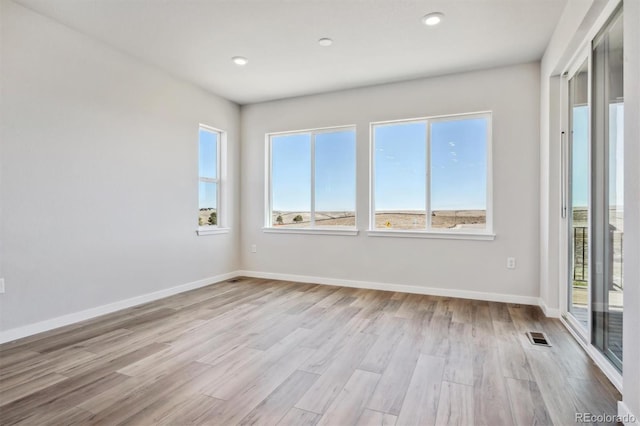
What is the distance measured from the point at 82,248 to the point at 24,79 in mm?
1492

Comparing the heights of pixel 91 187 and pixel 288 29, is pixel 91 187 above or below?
below

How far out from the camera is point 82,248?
10.4ft

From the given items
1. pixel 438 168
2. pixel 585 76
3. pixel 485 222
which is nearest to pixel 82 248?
pixel 438 168

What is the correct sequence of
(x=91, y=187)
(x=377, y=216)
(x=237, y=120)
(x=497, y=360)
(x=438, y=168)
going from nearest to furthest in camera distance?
(x=497, y=360) < (x=91, y=187) < (x=438, y=168) < (x=377, y=216) < (x=237, y=120)

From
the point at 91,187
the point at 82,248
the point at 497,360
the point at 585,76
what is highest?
the point at 585,76

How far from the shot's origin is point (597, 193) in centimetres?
236

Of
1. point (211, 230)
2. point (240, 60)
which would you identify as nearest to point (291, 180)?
point (211, 230)

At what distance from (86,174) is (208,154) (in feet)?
6.10

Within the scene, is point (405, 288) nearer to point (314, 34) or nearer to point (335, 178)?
point (335, 178)

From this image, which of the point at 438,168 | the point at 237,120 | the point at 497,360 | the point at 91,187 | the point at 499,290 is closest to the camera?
the point at 497,360

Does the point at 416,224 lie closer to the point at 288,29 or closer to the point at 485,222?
the point at 485,222

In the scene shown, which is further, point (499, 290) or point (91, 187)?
point (499, 290)

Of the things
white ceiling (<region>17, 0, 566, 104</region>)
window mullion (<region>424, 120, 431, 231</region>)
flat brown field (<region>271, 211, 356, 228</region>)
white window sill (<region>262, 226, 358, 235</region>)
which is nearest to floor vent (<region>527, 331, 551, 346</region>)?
window mullion (<region>424, 120, 431, 231</region>)

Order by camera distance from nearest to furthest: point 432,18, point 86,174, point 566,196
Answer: point 432,18 → point 566,196 → point 86,174
